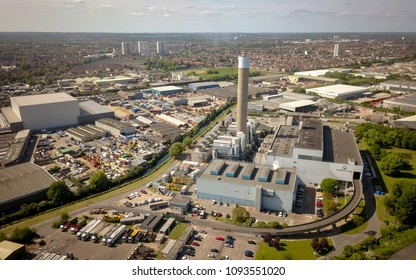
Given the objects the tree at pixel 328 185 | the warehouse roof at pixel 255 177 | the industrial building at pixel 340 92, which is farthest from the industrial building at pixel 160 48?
the tree at pixel 328 185

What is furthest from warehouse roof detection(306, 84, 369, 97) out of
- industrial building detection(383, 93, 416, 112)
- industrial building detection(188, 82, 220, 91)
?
industrial building detection(188, 82, 220, 91)

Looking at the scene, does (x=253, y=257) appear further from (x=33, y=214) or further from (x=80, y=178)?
(x=80, y=178)

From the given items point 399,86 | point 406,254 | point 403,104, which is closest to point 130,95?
point 403,104

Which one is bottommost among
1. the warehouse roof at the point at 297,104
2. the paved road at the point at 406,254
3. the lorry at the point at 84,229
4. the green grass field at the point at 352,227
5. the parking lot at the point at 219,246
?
the parking lot at the point at 219,246

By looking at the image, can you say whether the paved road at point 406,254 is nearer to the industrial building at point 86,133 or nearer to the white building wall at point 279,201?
the white building wall at point 279,201

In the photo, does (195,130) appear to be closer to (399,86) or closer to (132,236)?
(132,236)

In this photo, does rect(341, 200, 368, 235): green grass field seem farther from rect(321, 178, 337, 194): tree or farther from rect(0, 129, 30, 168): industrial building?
rect(0, 129, 30, 168): industrial building

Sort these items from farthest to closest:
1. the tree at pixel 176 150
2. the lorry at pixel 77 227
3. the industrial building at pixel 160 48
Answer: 1. the industrial building at pixel 160 48
2. the tree at pixel 176 150
3. the lorry at pixel 77 227
